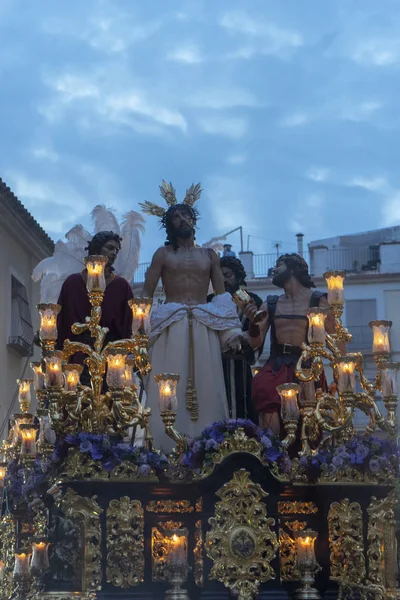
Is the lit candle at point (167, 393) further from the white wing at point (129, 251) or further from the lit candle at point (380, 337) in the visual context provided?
the white wing at point (129, 251)

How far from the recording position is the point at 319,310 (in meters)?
13.6

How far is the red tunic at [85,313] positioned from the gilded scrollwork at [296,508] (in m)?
3.24

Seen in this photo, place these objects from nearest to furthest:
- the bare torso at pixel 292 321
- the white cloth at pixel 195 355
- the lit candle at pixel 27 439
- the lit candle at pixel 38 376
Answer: the white cloth at pixel 195 355 < the lit candle at pixel 27 439 < the bare torso at pixel 292 321 < the lit candle at pixel 38 376

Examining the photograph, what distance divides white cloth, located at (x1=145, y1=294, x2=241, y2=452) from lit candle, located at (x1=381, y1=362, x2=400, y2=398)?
184 cm

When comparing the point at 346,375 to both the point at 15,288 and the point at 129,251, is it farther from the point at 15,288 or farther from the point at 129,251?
the point at 15,288

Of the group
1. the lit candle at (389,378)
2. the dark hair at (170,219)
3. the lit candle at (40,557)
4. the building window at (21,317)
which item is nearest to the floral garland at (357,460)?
the lit candle at (389,378)

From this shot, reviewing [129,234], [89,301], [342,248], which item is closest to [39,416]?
[89,301]

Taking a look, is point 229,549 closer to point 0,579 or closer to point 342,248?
point 0,579

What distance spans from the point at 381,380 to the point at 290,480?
6.18 feet

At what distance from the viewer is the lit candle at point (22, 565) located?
44.7ft

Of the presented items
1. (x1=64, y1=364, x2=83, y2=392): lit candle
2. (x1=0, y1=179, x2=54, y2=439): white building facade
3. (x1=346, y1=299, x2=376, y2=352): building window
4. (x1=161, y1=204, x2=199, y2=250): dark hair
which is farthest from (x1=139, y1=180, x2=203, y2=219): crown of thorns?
(x1=346, y1=299, x2=376, y2=352): building window

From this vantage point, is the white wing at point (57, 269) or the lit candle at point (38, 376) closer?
the lit candle at point (38, 376)

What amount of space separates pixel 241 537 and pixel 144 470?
1.18 metres

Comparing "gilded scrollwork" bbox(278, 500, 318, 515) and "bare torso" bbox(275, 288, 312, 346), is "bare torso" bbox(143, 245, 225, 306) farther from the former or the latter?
"gilded scrollwork" bbox(278, 500, 318, 515)
